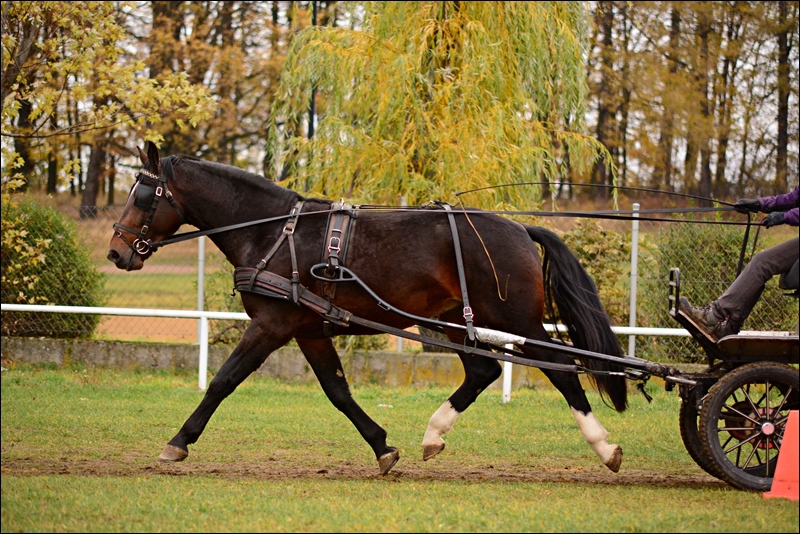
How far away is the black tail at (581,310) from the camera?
6668mm

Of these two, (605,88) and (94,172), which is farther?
(605,88)

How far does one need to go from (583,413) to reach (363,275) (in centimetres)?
187

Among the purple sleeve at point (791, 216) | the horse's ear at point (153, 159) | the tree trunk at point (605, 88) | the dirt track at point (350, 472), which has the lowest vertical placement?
the dirt track at point (350, 472)

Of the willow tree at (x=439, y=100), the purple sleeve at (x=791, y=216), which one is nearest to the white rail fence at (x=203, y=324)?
the willow tree at (x=439, y=100)

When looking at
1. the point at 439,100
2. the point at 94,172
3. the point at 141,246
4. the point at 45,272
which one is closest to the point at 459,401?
the point at 141,246

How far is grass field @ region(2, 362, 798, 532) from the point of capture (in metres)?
4.82

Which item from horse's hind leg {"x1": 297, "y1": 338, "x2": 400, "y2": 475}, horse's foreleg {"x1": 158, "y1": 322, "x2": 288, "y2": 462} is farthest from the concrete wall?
horse's foreleg {"x1": 158, "y1": 322, "x2": 288, "y2": 462}

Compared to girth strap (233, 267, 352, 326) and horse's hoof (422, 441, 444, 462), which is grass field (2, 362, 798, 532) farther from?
girth strap (233, 267, 352, 326)

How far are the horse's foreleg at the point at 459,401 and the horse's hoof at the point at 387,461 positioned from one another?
0.29 meters

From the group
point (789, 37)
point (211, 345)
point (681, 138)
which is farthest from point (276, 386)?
point (789, 37)

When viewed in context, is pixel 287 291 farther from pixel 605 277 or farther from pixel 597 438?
pixel 605 277

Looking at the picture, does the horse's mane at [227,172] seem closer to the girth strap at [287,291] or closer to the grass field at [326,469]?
the girth strap at [287,291]

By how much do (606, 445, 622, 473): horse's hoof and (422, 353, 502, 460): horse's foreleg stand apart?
1059 mm

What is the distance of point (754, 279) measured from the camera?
19.6ft
